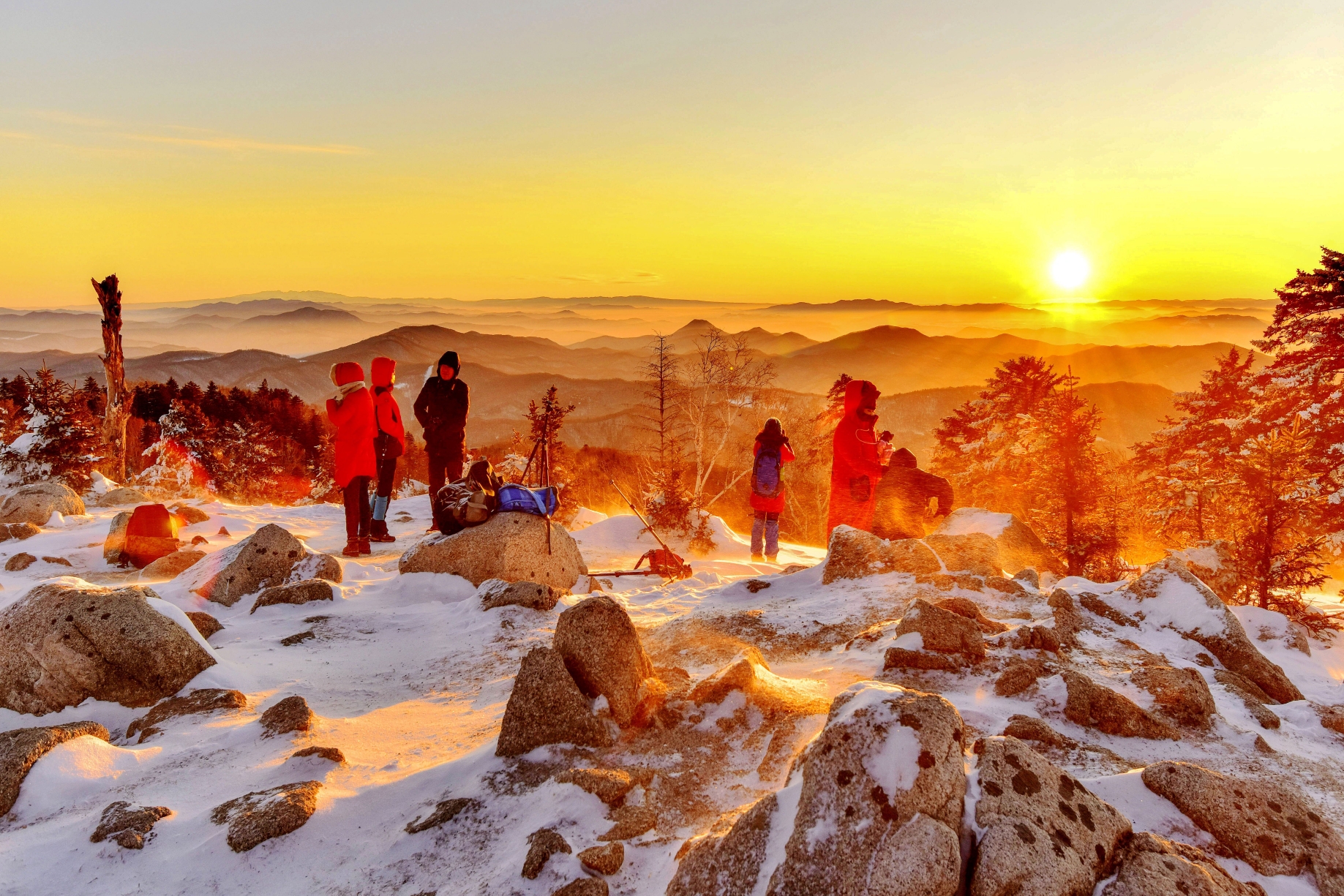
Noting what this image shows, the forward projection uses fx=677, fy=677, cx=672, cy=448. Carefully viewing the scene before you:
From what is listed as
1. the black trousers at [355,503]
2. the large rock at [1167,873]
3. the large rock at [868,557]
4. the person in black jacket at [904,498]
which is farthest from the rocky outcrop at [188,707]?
the person in black jacket at [904,498]

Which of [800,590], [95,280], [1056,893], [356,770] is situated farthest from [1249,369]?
[95,280]

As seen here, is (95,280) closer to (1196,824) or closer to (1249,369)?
(1196,824)

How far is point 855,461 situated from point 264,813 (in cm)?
947

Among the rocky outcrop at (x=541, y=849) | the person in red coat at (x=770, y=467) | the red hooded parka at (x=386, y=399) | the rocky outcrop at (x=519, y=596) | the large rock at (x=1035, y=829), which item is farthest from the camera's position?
the person in red coat at (x=770, y=467)

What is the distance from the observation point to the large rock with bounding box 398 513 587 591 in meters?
9.16

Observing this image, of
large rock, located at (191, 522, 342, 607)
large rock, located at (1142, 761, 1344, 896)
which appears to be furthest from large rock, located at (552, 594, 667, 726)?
large rock, located at (191, 522, 342, 607)

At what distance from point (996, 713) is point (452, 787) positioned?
151 inches

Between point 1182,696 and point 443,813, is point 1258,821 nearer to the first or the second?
point 1182,696

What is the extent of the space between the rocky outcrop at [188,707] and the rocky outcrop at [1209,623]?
8.69m

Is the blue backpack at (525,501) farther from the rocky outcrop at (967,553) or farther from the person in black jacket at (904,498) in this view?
the person in black jacket at (904,498)

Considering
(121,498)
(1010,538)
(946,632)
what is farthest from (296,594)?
(1010,538)

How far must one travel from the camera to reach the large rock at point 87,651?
5.36 meters

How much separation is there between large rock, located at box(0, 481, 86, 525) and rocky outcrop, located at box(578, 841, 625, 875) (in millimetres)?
13798

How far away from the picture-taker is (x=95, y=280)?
19.2 m
